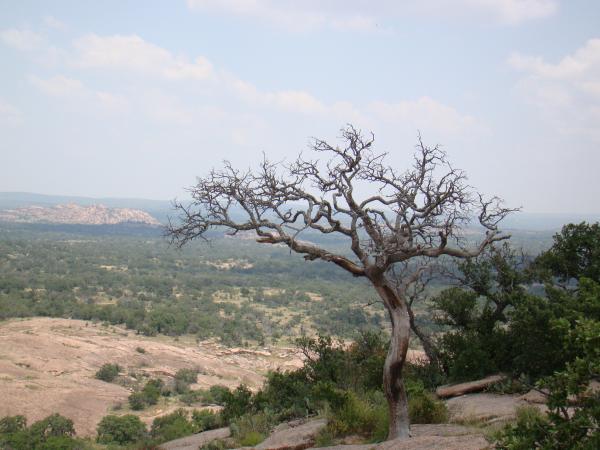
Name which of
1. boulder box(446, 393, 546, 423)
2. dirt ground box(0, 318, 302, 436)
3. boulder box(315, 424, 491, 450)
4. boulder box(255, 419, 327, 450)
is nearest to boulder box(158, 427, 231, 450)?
boulder box(255, 419, 327, 450)

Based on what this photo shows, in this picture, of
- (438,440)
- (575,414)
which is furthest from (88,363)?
(575,414)

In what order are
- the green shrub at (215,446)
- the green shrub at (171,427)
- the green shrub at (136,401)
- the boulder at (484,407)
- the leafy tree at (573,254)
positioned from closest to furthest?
the boulder at (484,407)
the green shrub at (215,446)
the leafy tree at (573,254)
the green shrub at (171,427)
the green shrub at (136,401)

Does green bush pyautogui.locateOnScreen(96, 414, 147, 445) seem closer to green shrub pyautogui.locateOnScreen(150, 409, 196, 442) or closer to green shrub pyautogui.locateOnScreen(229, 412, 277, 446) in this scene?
green shrub pyautogui.locateOnScreen(150, 409, 196, 442)

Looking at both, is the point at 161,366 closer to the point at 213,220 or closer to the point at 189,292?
the point at 213,220

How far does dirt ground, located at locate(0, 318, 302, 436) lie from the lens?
24984 millimetres

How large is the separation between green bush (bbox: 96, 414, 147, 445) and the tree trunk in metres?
17.4

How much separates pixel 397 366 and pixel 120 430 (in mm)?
18874

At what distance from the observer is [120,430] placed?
72.3 feet

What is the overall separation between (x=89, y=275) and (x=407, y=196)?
7058 cm

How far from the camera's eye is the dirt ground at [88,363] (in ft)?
82.0

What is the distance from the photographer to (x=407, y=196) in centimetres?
796

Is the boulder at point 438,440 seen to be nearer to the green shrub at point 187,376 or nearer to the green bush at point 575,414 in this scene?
the green bush at point 575,414

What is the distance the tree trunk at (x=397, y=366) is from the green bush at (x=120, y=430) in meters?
17.4

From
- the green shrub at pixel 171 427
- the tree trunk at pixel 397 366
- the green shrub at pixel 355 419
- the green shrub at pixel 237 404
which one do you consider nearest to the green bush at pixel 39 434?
the green shrub at pixel 171 427
